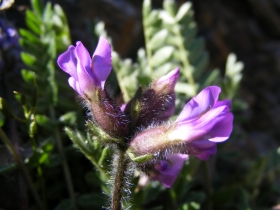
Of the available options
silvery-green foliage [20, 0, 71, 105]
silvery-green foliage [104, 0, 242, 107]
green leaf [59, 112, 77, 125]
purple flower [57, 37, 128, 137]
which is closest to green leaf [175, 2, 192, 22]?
silvery-green foliage [104, 0, 242, 107]

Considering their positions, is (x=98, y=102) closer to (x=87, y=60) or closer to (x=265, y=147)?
(x=87, y=60)

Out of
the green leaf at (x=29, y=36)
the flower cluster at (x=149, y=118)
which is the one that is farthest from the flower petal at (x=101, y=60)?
the green leaf at (x=29, y=36)

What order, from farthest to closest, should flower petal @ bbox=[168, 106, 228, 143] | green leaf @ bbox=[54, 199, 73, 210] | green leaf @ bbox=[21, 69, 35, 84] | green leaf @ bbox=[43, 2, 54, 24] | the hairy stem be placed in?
green leaf @ bbox=[43, 2, 54, 24] → green leaf @ bbox=[21, 69, 35, 84] → green leaf @ bbox=[54, 199, 73, 210] → the hairy stem → flower petal @ bbox=[168, 106, 228, 143]

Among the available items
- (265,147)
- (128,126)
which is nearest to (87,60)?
(128,126)

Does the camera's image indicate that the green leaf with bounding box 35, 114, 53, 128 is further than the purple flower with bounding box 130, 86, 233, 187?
Yes

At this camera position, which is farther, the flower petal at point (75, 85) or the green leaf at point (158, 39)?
the green leaf at point (158, 39)

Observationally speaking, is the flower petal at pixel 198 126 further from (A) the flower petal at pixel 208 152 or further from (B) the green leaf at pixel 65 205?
(B) the green leaf at pixel 65 205

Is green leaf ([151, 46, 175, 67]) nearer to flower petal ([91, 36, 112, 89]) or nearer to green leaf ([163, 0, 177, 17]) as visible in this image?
green leaf ([163, 0, 177, 17])
